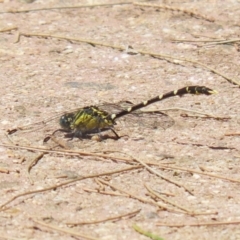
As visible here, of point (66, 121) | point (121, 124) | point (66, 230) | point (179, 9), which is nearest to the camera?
point (66, 230)

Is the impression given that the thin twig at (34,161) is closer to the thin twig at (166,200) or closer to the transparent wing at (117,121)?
the transparent wing at (117,121)

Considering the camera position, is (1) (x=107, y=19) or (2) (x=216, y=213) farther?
(1) (x=107, y=19)

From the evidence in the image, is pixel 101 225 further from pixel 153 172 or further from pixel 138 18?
pixel 138 18

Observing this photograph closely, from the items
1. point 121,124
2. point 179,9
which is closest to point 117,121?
point 121,124

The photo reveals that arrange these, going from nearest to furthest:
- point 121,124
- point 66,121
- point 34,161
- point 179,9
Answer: point 34,161 < point 66,121 < point 121,124 < point 179,9

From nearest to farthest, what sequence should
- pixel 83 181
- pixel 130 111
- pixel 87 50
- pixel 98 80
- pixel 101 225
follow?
pixel 101 225 < pixel 83 181 < pixel 130 111 < pixel 98 80 < pixel 87 50

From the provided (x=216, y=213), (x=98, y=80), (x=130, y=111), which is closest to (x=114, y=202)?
(x=216, y=213)

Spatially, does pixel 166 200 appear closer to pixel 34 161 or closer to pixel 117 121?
pixel 34 161

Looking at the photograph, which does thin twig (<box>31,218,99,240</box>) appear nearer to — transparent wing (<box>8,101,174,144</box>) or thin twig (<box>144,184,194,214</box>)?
thin twig (<box>144,184,194,214</box>)
